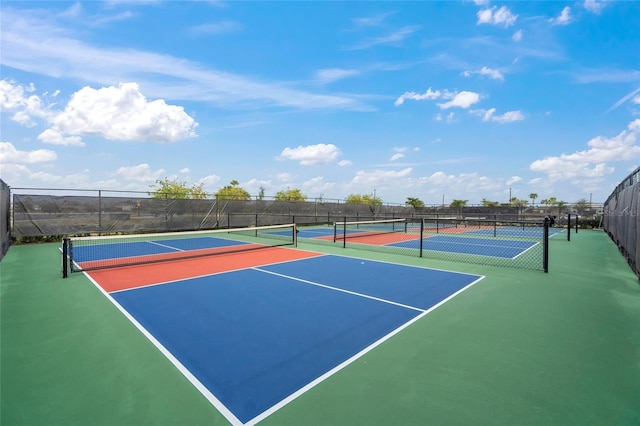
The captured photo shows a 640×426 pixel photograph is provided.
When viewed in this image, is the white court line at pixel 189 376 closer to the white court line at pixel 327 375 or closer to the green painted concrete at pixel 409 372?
the green painted concrete at pixel 409 372

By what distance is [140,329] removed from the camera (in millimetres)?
4305

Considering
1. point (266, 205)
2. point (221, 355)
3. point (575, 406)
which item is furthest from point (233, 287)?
point (266, 205)

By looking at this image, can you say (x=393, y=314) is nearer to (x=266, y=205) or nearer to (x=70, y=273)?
(x=70, y=273)

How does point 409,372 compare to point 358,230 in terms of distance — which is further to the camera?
point 358,230

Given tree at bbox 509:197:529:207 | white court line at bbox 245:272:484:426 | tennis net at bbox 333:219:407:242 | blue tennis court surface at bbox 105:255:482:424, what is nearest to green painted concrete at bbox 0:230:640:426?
white court line at bbox 245:272:484:426

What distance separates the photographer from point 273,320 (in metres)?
4.61

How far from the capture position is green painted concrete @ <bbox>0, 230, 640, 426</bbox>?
8.54 ft

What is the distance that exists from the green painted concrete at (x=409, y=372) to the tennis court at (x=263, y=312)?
0.64 ft

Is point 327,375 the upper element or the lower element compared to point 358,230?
lower

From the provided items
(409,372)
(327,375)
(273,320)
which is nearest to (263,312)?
(273,320)

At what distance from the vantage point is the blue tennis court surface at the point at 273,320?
3059 mm

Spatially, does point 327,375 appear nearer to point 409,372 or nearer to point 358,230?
point 409,372

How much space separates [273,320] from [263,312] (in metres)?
0.39

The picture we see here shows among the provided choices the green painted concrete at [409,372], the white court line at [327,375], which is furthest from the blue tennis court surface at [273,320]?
the green painted concrete at [409,372]
